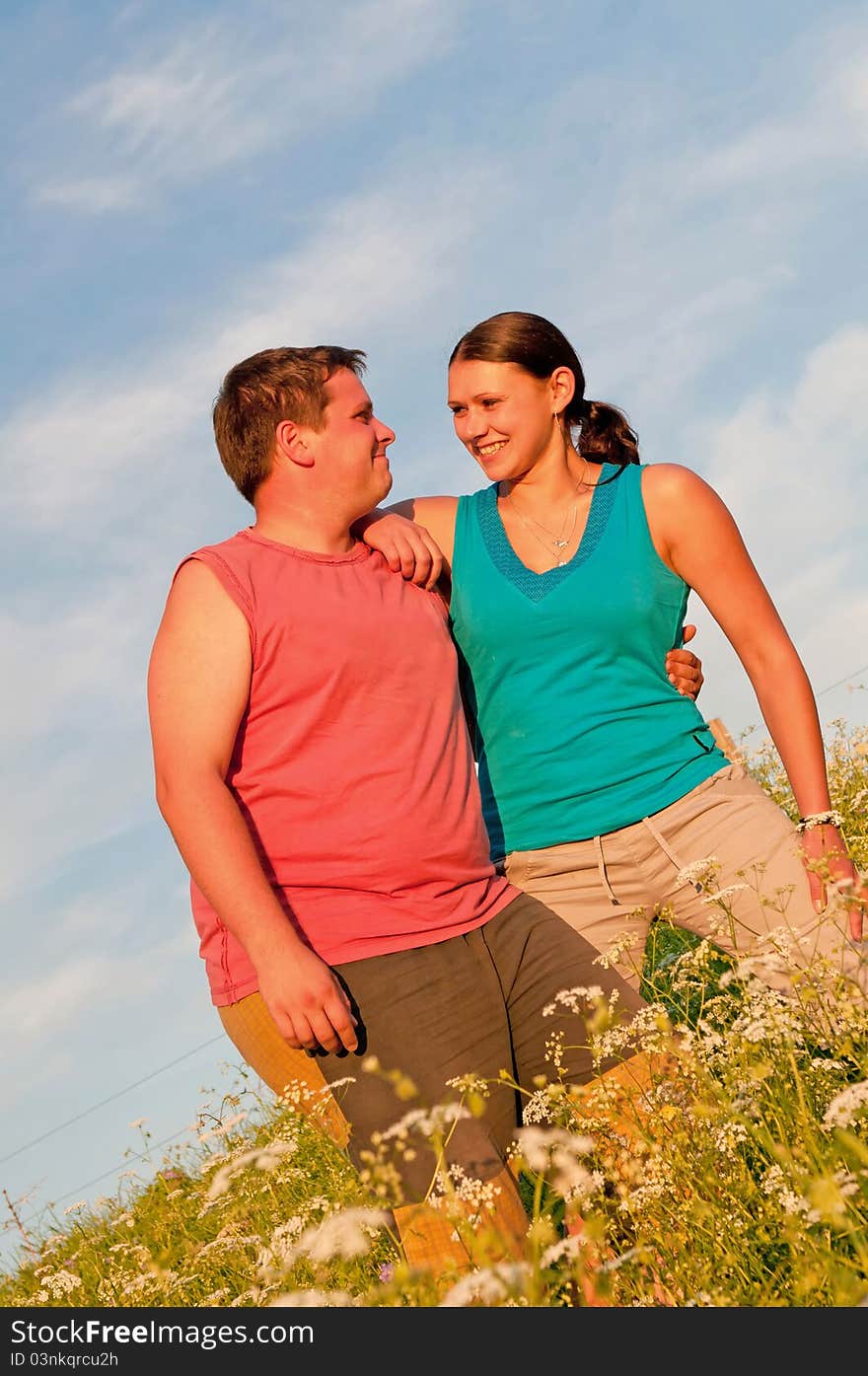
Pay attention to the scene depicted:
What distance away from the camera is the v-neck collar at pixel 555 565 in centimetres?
445

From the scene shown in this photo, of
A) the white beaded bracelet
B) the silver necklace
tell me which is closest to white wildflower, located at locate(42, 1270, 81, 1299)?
the white beaded bracelet

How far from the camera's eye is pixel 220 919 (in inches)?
144

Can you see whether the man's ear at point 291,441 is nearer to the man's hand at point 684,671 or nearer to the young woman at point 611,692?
the young woman at point 611,692

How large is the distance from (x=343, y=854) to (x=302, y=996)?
426mm

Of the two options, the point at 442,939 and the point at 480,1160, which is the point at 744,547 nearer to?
the point at 442,939

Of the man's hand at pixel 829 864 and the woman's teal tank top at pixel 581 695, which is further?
Result: the woman's teal tank top at pixel 581 695

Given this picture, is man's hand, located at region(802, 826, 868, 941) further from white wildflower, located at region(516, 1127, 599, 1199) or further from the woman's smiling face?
the woman's smiling face

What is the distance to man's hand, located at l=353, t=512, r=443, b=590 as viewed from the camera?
419 centimetres

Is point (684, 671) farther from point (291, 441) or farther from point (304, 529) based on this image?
point (291, 441)

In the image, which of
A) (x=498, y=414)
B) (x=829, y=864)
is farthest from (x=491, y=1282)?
(x=498, y=414)

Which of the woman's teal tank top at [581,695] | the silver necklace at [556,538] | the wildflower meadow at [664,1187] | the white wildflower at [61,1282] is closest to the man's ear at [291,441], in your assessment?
the woman's teal tank top at [581,695]

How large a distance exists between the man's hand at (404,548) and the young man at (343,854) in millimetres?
238

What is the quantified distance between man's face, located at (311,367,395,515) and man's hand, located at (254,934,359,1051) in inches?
55.1
